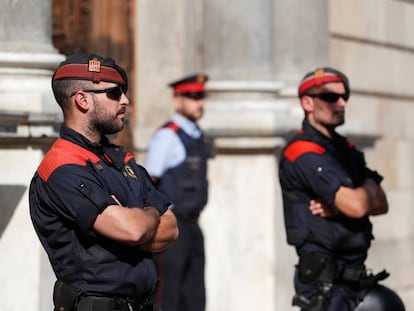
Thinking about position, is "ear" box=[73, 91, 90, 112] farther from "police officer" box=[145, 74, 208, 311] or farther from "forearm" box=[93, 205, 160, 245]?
"police officer" box=[145, 74, 208, 311]

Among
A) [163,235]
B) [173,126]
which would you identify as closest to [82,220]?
[163,235]

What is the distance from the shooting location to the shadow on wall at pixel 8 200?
5.65 metres

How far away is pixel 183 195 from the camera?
7.29 m

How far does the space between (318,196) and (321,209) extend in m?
0.07

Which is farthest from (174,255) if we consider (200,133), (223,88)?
(223,88)

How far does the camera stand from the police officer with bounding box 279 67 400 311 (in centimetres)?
543

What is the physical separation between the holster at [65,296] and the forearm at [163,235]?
30cm

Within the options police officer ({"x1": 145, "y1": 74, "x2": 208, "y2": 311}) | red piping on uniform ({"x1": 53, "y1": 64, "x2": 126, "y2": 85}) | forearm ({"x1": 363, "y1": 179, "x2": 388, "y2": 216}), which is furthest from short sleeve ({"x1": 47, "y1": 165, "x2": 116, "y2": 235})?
police officer ({"x1": 145, "y1": 74, "x2": 208, "y2": 311})

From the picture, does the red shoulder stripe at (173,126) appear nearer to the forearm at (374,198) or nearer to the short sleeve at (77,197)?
the forearm at (374,198)

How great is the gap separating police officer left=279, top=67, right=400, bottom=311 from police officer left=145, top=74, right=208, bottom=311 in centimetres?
172

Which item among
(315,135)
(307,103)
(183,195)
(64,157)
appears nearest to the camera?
(64,157)

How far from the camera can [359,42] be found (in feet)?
32.3

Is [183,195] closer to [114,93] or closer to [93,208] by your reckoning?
[114,93]

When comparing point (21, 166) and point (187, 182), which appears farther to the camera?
point (187, 182)
